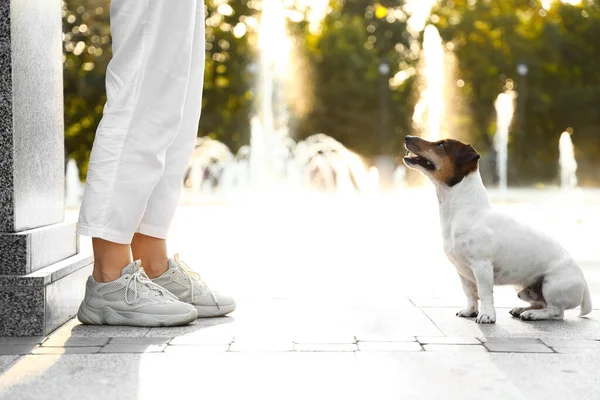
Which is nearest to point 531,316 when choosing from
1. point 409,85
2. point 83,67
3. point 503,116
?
point 83,67

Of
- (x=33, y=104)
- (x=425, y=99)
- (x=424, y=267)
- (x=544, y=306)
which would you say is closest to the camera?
(x=33, y=104)

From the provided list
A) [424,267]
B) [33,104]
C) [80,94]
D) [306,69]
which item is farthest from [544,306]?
[306,69]

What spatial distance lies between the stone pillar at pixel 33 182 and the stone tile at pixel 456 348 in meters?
1.66

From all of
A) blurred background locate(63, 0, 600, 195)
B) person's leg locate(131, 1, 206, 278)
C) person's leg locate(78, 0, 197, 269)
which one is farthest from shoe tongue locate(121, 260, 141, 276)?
blurred background locate(63, 0, 600, 195)

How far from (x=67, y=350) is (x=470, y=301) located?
2.02 m

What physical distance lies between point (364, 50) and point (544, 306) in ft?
137

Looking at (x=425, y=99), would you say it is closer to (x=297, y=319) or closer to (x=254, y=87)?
(x=254, y=87)

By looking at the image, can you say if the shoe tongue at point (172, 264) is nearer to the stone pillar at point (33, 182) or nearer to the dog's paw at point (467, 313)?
the stone pillar at point (33, 182)

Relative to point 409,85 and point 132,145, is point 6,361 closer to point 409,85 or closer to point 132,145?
point 132,145

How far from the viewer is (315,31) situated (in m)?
Answer: 48.6

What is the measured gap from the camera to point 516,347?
3521 mm

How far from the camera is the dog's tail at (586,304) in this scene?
171 inches

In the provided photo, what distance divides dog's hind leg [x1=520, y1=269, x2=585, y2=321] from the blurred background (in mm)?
35108

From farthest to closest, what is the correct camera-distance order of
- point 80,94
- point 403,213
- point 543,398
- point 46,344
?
point 80,94
point 403,213
point 46,344
point 543,398
